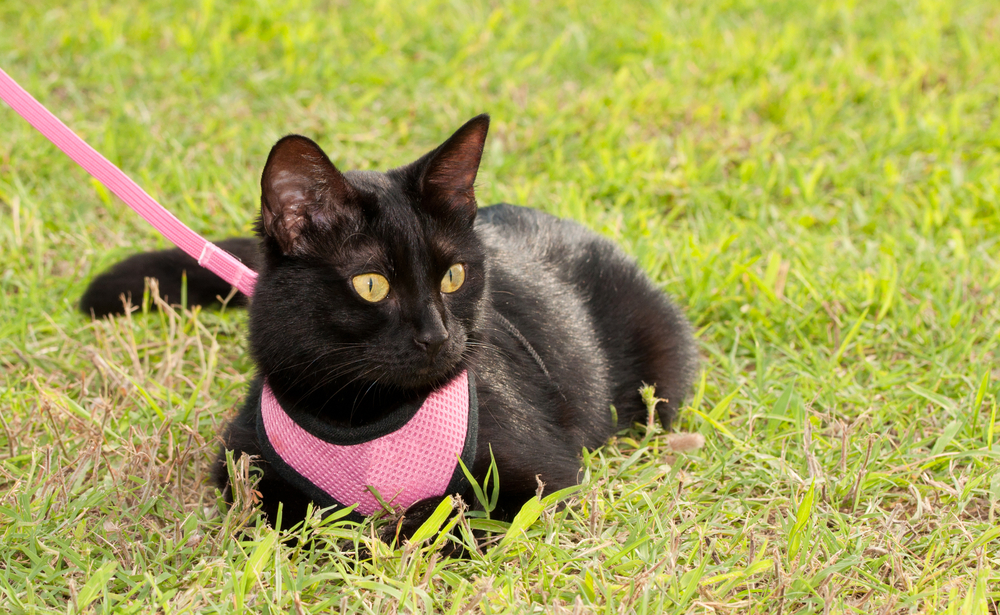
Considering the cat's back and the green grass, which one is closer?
the green grass

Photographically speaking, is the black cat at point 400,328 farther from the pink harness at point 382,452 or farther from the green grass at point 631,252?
the green grass at point 631,252

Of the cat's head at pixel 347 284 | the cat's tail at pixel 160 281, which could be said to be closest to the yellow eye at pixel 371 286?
the cat's head at pixel 347 284

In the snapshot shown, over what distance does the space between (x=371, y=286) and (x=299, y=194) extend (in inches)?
10.1

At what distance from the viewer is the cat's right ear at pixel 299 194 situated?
1.83 m

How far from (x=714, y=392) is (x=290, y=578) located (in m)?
1.52

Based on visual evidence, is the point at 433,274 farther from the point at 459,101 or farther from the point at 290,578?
the point at 459,101

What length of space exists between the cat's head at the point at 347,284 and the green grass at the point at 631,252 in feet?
1.28

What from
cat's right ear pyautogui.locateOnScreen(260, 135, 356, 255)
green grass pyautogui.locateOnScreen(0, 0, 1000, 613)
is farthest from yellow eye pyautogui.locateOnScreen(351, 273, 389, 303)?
green grass pyautogui.locateOnScreen(0, 0, 1000, 613)

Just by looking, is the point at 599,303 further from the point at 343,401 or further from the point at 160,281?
the point at 160,281

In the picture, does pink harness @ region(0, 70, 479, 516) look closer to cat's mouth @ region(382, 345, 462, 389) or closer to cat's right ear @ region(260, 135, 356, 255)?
cat's mouth @ region(382, 345, 462, 389)

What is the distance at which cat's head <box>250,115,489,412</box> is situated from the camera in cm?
188

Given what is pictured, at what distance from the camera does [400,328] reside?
189 centimetres

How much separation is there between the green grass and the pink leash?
47cm

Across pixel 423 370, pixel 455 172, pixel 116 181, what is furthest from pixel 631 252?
pixel 116 181
